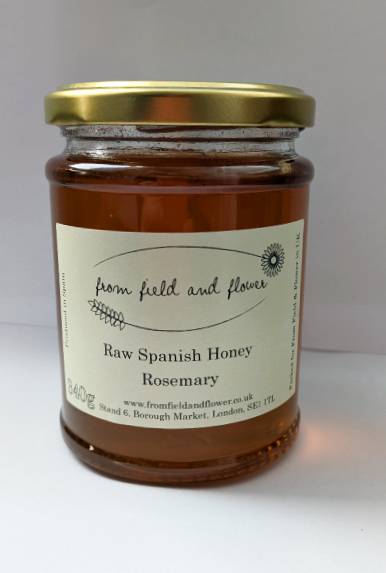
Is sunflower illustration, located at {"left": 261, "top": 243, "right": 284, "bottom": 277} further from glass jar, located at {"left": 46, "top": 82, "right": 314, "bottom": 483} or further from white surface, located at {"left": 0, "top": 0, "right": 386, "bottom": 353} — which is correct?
white surface, located at {"left": 0, "top": 0, "right": 386, "bottom": 353}

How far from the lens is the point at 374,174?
0.79 metres

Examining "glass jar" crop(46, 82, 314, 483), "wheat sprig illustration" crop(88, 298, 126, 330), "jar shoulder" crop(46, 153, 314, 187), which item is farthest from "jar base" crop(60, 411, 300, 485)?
"jar shoulder" crop(46, 153, 314, 187)

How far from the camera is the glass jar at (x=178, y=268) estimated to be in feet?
1.52

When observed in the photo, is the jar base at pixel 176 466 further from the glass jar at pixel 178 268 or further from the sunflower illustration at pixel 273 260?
the sunflower illustration at pixel 273 260

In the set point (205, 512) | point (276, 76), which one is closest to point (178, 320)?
point (205, 512)

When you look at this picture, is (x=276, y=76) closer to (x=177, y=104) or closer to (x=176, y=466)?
(x=177, y=104)

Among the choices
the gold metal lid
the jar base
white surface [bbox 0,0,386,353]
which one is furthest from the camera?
white surface [bbox 0,0,386,353]

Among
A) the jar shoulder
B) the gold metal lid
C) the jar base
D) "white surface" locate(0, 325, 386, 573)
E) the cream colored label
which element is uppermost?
the gold metal lid

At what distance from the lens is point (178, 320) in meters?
0.50

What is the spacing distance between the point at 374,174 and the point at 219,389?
0.44 metres

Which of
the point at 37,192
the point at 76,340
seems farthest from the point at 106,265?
the point at 37,192

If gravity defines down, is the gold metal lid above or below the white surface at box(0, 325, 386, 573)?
above

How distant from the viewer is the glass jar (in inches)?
18.3

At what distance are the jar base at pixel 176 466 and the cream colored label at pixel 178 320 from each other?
0.04 metres
